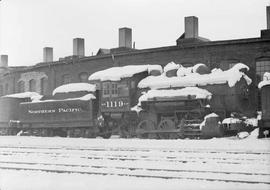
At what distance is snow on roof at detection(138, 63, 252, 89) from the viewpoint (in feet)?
63.8

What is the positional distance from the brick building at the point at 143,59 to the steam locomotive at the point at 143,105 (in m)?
2.49

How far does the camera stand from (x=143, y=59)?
28.2 meters

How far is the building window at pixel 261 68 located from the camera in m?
22.8

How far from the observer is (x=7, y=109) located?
28672 mm

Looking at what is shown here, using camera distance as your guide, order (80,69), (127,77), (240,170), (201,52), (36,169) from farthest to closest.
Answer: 1. (80,69)
2. (201,52)
3. (127,77)
4. (36,169)
5. (240,170)

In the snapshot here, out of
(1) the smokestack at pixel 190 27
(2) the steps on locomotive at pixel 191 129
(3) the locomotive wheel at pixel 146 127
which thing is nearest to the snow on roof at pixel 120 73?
(3) the locomotive wheel at pixel 146 127

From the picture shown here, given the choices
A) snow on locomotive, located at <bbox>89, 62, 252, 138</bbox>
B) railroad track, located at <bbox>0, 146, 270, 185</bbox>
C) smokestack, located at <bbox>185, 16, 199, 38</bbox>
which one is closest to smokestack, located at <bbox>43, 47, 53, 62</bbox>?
smokestack, located at <bbox>185, 16, 199, 38</bbox>

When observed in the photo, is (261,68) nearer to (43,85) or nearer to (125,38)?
(125,38)

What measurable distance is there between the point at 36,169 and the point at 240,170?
192 inches

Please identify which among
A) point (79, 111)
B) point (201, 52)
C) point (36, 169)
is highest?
point (201, 52)

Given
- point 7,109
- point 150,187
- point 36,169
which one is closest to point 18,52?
point 36,169

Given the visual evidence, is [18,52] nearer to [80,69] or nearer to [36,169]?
[36,169]

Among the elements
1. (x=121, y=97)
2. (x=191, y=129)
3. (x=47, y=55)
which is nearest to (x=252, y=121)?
(x=191, y=129)

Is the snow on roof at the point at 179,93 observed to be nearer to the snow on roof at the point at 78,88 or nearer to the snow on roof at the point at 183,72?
the snow on roof at the point at 183,72
